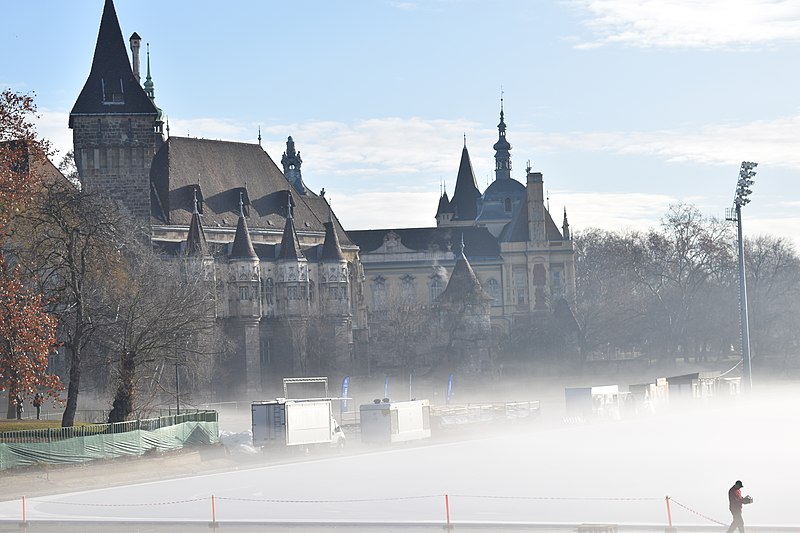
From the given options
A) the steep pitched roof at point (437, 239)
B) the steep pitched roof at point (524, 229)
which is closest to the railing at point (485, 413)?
the steep pitched roof at point (524, 229)

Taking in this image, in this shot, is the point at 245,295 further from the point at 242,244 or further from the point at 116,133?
the point at 116,133

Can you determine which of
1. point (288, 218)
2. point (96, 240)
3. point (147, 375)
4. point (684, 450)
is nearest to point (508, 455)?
point (684, 450)

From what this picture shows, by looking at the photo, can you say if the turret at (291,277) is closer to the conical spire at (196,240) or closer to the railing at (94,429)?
the conical spire at (196,240)

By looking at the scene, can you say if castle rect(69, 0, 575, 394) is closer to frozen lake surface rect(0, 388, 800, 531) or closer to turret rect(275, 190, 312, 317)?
turret rect(275, 190, 312, 317)

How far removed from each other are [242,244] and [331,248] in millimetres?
12010

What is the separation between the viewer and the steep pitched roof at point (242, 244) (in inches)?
4931

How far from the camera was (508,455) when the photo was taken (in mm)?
54656

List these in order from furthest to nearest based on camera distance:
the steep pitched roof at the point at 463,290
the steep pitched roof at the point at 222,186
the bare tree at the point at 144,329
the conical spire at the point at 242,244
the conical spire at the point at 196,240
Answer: the steep pitched roof at the point at 463,290
the steep pitched roof at the point at 222,186
the conical spire at the point at 242,244
the conical spire at the point at 196,240
the bare tree at the point at 144,329

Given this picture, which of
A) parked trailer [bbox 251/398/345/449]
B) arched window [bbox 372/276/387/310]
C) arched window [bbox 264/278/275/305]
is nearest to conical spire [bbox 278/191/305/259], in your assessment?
arched window [bbox 264/278/275/305]

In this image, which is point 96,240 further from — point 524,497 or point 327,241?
point 327,241

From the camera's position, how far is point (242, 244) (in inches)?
4948

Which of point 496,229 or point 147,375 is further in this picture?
point 496,229

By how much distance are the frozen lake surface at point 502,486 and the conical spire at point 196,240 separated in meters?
58.8

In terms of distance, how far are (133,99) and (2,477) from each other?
230 feet
